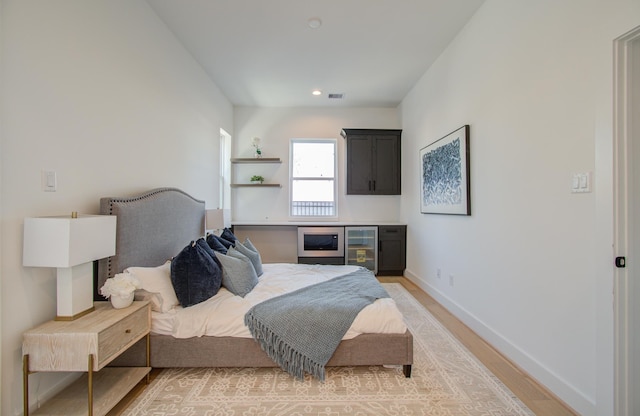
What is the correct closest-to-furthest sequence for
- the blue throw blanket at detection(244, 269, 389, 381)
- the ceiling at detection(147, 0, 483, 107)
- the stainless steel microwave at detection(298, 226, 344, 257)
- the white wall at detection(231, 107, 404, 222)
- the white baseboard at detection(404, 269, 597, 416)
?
1. the white baseboard at detection(404, 269, 597, 416)
2. the blue throw blanket at detection(244, 269, 389, 381)
3. the ceiling at detection(147, 0, 483, 107)
4. the stainless steel microwave at detection(298, 226, 344, 257)
5. the white wall at detection(231, 107, 404, 222)

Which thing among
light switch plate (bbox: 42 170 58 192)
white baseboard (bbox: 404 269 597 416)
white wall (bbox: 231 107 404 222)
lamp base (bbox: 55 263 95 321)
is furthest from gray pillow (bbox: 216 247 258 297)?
white wall (bbox: 231 107 404 222)

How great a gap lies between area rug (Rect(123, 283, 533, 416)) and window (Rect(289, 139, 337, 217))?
10.7ft

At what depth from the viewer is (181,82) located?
3025 millimetres

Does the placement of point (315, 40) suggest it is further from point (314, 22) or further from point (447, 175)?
point (447, 175)

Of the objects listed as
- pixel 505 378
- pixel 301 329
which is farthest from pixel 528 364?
pixel 301 329

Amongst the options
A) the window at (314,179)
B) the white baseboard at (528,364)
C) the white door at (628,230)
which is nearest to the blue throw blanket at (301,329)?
the white baseboard at (528,364)

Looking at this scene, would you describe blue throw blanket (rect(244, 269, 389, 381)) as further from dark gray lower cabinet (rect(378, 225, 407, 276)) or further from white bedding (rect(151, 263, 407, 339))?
dark gray lower cabinet (rect(378, 225, 407, 276))

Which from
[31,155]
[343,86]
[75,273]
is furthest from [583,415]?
[343,86]

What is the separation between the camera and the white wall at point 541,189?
1449 millimetres

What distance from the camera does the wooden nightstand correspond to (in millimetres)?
1325

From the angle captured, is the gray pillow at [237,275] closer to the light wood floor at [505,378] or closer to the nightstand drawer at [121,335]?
the nightstand drawer at [121,335]

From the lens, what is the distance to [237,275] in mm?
2258

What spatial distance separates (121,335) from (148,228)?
0.90 m

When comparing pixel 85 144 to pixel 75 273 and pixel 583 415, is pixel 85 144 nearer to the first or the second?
pixel 75 273
